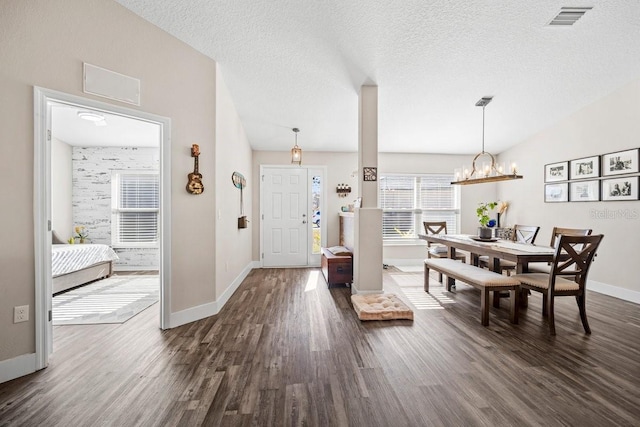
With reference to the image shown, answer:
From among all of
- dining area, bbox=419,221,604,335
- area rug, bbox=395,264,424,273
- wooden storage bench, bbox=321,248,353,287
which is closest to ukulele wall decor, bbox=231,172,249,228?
wooden storage bench, bbox=321,248,353,287

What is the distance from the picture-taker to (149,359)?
2.17 meters

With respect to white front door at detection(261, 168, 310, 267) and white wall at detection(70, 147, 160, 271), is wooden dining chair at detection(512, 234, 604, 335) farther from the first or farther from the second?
white wall at detection(70, 147, 160, 271)

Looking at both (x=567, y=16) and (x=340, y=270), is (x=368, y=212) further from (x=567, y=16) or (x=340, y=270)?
(x=567, y=16)

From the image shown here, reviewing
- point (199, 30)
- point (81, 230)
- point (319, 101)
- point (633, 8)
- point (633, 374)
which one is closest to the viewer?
point (633, 374)

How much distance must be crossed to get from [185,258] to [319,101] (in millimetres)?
2763

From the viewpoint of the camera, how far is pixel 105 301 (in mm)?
3529

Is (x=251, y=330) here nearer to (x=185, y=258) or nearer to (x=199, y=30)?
(x=185, y=258)

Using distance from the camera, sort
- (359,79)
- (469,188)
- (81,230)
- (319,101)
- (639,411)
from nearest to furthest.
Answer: (639,411) → (359,79) → (319,101) → (81,230) → (469,188)

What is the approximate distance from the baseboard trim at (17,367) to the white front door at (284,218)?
151 inches

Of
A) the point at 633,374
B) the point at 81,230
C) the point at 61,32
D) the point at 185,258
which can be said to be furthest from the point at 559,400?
the point at 81,230

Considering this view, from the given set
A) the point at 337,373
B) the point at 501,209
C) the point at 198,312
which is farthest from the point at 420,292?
the point at 501,209

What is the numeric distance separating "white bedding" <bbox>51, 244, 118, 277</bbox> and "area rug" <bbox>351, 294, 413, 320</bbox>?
13.2 ft

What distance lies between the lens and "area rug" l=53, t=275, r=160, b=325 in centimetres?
298

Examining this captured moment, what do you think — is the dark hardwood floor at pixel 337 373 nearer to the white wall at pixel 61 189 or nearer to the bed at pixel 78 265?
the bed at pixel 78 265
